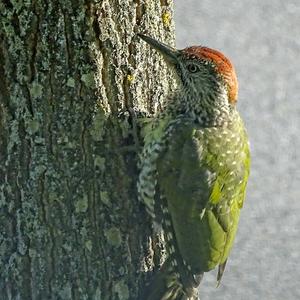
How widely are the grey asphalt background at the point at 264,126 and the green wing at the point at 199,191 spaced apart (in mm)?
2585

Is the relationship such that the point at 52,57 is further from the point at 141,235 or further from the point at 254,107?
the point at 254,107

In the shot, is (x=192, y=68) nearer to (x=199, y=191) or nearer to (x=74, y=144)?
(x=199, y=191)

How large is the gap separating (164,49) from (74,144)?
58cm

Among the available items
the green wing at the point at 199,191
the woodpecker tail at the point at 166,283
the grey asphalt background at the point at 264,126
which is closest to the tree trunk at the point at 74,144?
the woodpecker tail at the point at 166,283

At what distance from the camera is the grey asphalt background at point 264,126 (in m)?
7.84

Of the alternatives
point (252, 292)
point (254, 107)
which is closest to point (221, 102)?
point (252, 292)

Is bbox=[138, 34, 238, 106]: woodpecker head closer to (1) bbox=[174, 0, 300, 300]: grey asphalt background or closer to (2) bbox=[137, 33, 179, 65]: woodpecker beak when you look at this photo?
(2) bbox=[137, 33, 179, 65]: woodpecker beak

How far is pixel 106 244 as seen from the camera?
5.03m

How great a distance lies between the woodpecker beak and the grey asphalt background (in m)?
2.95

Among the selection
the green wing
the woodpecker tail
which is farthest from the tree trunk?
the green wing

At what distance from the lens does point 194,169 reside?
5.07 metres

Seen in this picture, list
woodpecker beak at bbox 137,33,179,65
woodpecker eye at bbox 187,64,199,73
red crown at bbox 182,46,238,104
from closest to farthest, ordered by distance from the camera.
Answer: woodpecker beak at bbox 137,33,179,65 → red crown at bbox 182,46,238,104 → woodpecker eye at bbox 187,64,199,73

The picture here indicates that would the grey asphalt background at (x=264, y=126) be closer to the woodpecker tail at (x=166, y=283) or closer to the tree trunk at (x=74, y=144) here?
the woodpecker tail at (x=166, y=283)

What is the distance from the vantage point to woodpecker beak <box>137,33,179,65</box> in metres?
4.85
